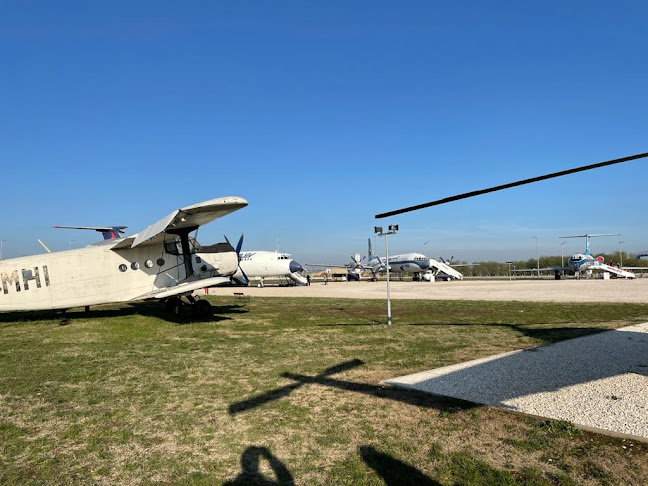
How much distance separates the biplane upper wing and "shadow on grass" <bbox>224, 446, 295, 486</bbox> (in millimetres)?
8863

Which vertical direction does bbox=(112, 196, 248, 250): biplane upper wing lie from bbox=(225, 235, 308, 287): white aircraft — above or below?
above

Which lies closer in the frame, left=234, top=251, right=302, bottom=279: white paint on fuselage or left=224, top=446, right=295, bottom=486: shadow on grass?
left=224, top=446, right=295, bottom=486: shadow on grass

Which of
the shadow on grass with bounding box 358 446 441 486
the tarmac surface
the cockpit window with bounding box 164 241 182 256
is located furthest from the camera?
the tarmac surface

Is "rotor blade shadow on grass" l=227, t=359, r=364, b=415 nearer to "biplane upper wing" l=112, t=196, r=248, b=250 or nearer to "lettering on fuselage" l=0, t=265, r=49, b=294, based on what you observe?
"biplane upper wing" l=112, t=196, r=248, b=250

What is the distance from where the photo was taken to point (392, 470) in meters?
4.17

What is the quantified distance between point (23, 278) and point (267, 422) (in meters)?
13.5

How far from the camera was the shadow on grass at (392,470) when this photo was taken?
3.93m

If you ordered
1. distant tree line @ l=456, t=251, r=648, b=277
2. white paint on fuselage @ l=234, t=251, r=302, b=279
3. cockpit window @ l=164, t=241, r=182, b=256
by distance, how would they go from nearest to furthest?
cockpit window @ l=164, t=241, r=182, b=256 → white paint on fuselage @ l=234, t=251, r=302, b=279 → distant tree line @ l=456, t=251, r=648, b=277

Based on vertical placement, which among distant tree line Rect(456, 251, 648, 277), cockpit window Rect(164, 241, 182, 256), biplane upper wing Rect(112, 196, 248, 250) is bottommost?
distant tree line Rect(456, 251, 648, 277)

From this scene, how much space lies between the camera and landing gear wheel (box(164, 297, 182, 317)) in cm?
1792

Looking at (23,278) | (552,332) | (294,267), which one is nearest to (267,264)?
(294,267)

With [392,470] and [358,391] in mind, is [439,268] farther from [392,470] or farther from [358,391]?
[392,470]

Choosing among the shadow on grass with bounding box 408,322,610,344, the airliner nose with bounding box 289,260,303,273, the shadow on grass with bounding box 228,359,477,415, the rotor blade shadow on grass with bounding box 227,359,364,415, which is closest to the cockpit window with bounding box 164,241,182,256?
the shadow on grass with bounding box 228,359,477,415

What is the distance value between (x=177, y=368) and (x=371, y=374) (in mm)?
4081
